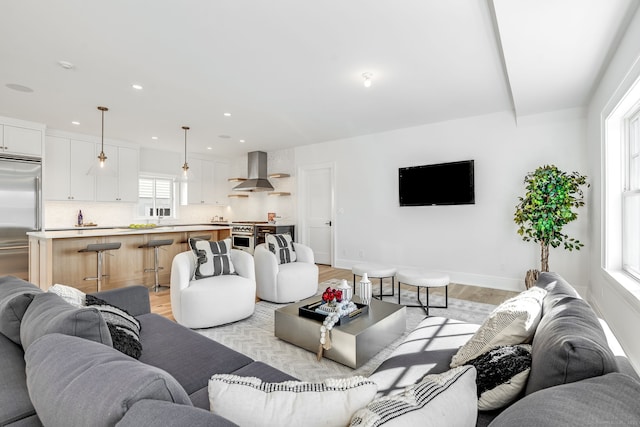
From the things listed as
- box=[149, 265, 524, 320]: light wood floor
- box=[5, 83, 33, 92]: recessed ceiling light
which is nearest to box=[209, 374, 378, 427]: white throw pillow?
box=[149, 265, 524, 320]: light wood floor

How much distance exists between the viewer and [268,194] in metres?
7.33

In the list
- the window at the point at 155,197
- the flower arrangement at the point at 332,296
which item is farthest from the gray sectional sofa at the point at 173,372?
the window at the point at 155,197

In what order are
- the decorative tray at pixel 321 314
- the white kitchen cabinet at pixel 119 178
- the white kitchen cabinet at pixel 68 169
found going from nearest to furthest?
1. the decorative tray at pixel 321 314
2. the white kitchen cabinet at pixel 68 169
3. the white kitchen cabinet at pixel 119 178

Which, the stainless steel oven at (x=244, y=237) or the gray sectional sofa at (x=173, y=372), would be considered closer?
the gray sectional sofa at (x=173, y=372)

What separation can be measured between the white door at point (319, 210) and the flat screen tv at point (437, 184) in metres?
1.66

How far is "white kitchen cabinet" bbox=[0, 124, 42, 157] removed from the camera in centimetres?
473

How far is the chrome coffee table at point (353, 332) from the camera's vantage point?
222cm

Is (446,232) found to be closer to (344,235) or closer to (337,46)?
(344,235)

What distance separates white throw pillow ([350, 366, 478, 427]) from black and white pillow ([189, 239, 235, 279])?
9.35 feet

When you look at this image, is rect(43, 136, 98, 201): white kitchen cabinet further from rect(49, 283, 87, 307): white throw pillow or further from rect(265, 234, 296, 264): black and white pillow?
rect(49, 283, 87, 307): white throw pillow

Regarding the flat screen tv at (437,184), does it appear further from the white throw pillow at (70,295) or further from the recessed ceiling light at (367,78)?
the white throw pillow at (70,295)

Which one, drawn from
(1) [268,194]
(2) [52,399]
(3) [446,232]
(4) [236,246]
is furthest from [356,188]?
(2) [52,399]

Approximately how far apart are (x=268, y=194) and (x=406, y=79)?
4558mm

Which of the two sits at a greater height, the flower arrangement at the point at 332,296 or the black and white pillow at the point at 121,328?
the black and white pillow at the point at 121,328
